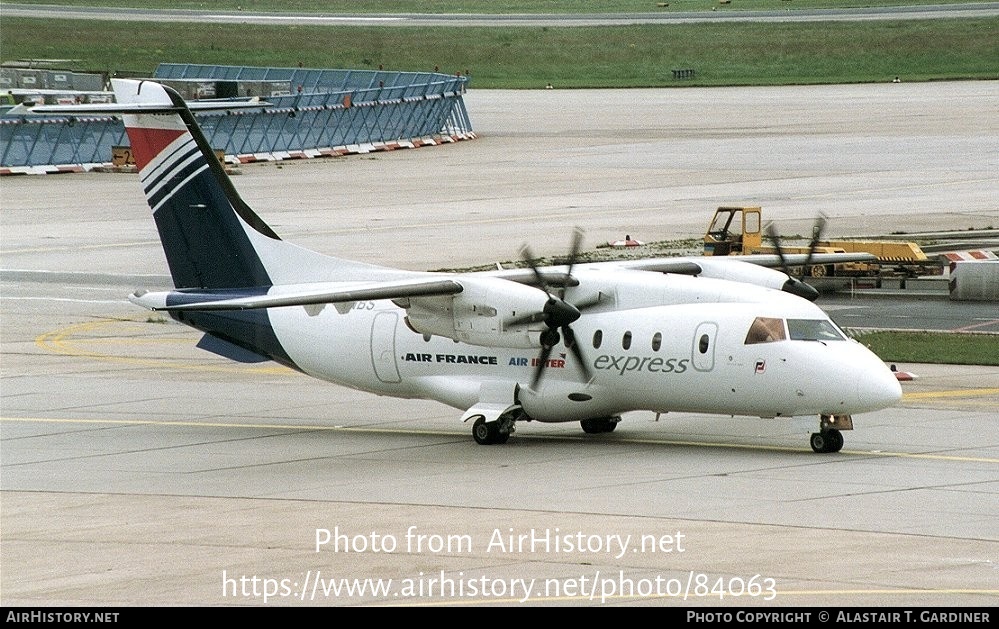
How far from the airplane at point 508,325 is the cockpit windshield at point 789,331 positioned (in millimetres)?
28

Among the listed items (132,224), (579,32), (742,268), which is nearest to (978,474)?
(742,268)

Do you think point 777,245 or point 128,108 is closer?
point 777,245

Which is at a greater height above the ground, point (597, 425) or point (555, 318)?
point (555, 318)

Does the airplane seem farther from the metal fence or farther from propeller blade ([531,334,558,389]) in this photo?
the metal fence

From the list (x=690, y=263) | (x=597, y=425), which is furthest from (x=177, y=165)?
(x=690, y=263)

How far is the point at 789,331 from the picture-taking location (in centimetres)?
2773

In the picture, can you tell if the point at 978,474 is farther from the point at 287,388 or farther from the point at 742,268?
the point at 287,388

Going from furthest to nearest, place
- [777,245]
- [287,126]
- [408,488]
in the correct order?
1. [287,126]
2. [777,245]
3. [408,488]

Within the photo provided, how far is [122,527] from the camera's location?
23391mm

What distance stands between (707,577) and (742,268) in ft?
42.5

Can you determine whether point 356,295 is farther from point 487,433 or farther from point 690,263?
point 690,263

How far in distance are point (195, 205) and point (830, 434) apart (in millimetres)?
13886

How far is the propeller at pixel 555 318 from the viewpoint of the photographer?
27.4m
